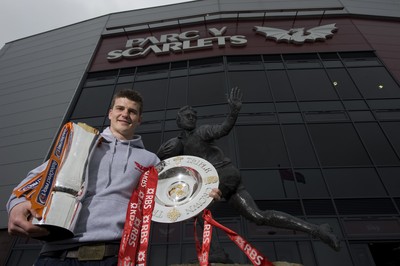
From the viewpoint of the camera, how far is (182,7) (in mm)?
18297

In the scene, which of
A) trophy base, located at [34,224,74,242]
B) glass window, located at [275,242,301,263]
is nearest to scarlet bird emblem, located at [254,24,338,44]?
glass window, located at [275,242,301,263]

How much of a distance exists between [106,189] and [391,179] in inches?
424

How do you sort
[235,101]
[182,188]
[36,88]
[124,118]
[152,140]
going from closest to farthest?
[124,118], [182,188], [235,101], [152,140], [36,88]

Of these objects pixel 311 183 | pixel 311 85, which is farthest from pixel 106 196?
pixel 311 85

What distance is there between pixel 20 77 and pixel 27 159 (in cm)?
770

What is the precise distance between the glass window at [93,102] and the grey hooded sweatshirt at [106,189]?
37.5 ft

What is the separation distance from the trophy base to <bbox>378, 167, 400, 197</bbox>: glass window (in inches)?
415

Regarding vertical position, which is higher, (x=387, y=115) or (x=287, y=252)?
(x=387, y=115)

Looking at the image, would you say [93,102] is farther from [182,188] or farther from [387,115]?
[387,115]

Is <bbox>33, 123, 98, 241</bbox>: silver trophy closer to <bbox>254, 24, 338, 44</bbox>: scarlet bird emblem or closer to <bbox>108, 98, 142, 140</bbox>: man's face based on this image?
<bbox>108, 98, 142, 140</bbox>: man's face

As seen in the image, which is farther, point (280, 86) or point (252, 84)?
point (252, 84)

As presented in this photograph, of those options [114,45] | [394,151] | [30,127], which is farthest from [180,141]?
[114,45]

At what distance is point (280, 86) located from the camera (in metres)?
12.5

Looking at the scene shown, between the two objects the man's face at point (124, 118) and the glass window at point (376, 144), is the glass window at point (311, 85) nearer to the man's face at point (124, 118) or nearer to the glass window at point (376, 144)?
the glass window at point (376, 144)
